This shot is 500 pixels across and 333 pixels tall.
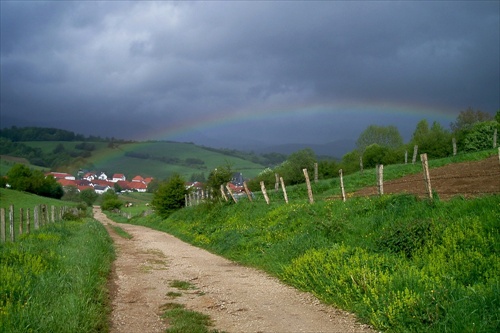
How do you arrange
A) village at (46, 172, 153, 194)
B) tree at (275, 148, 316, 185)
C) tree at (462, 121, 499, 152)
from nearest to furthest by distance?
tree at (462, 121, 499, 152) → tree at (275, 148, 316, 185) → village at (46, 172, 153, 194)

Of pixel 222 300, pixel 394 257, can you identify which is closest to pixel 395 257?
pixel 394 257

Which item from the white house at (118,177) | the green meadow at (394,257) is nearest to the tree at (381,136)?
the green meadow at (394,257)

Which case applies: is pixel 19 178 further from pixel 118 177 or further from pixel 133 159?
pixel 133 159

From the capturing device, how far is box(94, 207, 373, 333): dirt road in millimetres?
6879

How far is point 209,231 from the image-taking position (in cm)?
2084

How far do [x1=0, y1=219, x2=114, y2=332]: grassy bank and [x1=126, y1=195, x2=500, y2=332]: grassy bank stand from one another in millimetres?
4053

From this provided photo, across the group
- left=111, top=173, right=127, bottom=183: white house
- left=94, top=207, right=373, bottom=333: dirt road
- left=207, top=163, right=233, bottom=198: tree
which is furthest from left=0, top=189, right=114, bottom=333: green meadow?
left=111, top=173, right=127, bottom=183: white house

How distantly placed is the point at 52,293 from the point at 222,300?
3.02 m

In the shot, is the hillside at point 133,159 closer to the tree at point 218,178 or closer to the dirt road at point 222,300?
the tree at point 218,178

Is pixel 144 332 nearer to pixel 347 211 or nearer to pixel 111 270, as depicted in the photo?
pixel 111 270

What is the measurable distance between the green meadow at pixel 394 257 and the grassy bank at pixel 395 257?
0.05 feet

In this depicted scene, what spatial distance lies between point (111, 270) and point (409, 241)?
780cm

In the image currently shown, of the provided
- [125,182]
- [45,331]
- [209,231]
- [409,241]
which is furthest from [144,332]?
[125,182]

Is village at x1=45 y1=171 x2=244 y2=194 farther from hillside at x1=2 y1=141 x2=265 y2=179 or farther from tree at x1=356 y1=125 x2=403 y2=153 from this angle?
tree at x1=356 y1=125 x2=403 y2=153
